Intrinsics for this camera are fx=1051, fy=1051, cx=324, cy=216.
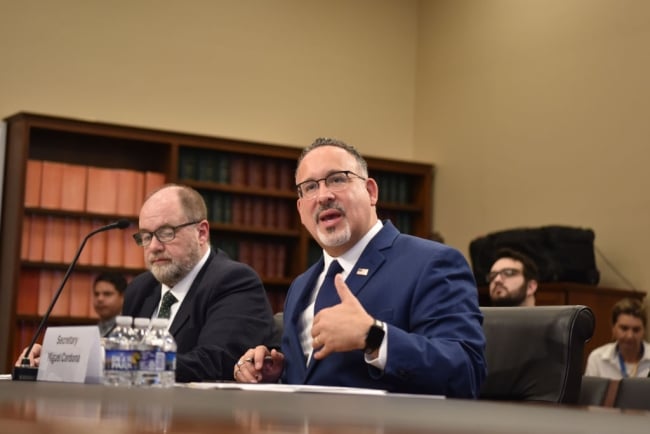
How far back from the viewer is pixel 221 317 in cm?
322

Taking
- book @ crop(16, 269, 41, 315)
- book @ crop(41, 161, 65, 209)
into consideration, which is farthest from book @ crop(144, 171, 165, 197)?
book @ crop(16, 269, 41, 315)

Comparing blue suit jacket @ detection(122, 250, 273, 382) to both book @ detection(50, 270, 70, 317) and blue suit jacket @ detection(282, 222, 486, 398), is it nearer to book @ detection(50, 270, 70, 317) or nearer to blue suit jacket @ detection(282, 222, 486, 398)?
blue suit jacket @ detection(282, 222, 486, 398)

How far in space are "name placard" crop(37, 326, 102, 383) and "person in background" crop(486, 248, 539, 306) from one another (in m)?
3.71

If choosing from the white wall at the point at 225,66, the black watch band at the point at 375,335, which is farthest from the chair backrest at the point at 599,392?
the white wall at the point at 225,66

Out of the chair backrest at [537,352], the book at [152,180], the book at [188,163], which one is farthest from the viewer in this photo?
the book at [188,163]

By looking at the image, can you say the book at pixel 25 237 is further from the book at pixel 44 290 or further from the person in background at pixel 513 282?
the person in background at pixel 513 282

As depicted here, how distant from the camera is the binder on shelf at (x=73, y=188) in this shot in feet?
23.7

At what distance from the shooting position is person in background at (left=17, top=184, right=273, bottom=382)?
3.05 meters

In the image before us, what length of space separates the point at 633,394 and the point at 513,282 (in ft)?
9.88

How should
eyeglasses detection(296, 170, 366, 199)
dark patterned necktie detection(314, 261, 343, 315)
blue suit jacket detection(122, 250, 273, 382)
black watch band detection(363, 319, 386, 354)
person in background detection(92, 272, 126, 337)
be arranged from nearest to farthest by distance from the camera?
black watch band detection(363, 319, 386, 354) → dark patterned necktie detection(314, 261, 343, 315) → eyeglasses detection(296, 170, 366, 199) → blue suit jacket detection(122, 250, 273, 382) → person in background detection(92, 272, 126, 337)

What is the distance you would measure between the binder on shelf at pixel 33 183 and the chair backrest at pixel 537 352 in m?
4.90

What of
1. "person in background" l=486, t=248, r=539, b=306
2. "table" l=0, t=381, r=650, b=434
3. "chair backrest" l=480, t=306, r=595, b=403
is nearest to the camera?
"table" l=0, t=381, r=650, b=434

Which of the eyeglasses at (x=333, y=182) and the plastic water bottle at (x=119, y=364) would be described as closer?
the plastic water bottle at (x=119, y=364)

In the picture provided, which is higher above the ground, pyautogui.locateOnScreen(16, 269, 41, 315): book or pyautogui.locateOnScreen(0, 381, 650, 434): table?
pyautogui.locateOnScreen(16, 269, 41, 315): book
